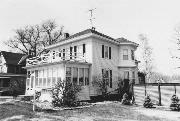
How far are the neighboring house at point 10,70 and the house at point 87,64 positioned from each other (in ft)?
46.7

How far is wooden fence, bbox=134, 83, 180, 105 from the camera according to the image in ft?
63.3

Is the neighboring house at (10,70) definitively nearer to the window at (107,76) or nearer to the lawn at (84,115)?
the window at (107,76)

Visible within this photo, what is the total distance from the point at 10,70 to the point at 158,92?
35.9m

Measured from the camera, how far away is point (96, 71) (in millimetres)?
25219

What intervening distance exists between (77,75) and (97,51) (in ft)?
14.3

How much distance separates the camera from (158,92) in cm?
2009

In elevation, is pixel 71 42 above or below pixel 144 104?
above

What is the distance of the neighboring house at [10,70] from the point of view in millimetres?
41141

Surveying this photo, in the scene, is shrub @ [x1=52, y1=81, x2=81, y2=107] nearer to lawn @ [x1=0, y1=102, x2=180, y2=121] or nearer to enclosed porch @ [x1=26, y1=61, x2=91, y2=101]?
enclosed porch @ [x1=26, y1=61, x2=91, y2=101]

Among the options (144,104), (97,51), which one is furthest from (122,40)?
(144,104)

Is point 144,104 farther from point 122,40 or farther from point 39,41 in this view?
point 39,41

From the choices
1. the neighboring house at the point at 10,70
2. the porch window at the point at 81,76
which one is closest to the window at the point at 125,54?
the porch window at the point at 81,76

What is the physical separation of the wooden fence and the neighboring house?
94.9 feet

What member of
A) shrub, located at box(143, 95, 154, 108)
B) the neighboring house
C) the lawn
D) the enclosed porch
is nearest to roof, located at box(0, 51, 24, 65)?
the neighboring house
